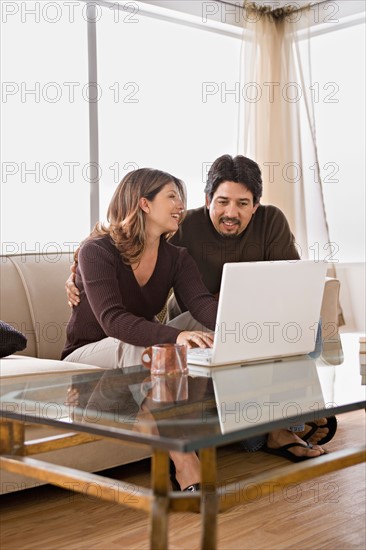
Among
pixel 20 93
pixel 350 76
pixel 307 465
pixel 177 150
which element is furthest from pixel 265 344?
pixel 350 76

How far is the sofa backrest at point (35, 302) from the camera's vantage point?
118 inches

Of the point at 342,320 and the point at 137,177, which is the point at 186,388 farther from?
the point at 342,320

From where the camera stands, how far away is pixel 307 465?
1.58 meters

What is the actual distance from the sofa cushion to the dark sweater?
2.74ft

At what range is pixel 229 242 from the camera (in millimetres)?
3311

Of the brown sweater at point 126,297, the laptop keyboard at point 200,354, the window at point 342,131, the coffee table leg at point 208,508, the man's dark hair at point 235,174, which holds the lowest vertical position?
the coffee table leg at point 208,508

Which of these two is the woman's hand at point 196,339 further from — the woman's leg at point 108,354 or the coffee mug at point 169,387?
the coffee mug at point 169,387

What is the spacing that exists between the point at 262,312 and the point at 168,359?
0.33 m

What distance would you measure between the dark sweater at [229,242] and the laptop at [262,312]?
1.00 m

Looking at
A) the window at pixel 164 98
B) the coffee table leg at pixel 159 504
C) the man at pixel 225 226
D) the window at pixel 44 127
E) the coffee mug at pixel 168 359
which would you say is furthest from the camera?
the window at pixel 164 98

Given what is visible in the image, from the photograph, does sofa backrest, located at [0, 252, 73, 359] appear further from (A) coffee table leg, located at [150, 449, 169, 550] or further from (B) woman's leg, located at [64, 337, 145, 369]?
(A) coffee table leg, located at [150, 449, 169, 550]

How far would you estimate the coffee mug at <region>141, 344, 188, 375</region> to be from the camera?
1.95m

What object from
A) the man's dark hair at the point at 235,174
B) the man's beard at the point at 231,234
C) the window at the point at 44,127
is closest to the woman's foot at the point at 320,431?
the man's beard at the point at 231,234

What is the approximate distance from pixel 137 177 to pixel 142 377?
1.03 m
